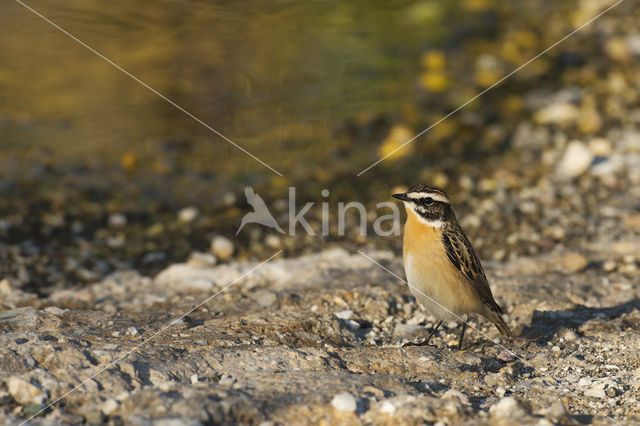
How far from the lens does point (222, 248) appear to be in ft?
25.6

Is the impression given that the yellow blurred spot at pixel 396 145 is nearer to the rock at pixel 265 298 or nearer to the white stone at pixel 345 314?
the rock at pixel 265 298

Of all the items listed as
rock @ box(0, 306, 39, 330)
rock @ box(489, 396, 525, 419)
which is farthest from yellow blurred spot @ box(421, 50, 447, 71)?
rock @ box(489, 396, 525, 419)

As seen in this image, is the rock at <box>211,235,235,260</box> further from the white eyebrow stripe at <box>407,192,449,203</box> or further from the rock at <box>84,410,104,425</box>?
the rock at <box>84,410,104,425</box>

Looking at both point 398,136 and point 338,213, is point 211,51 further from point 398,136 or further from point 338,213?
point 338,213

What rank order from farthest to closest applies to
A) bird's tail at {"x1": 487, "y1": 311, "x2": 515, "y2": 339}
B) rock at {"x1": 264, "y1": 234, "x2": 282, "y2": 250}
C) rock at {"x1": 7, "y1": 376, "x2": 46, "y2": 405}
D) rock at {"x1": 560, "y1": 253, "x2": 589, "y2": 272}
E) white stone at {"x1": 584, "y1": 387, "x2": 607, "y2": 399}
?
rock at {"x1": 264, "y1": 234, "x2": 282, "y2": 250}, rock at {"x1": 560, "y1": 253, "x2": 589, "y2": 272}, bird's tail at {"x1": 487, "y1": 311, "x2": 515, "y2": 339}, white stone at {"x1": 584, "y1": 387, "x2": 607, "y2": 399}, rock at {"x1": 7, "y1": 376, "x2": 46, "y2": 405}

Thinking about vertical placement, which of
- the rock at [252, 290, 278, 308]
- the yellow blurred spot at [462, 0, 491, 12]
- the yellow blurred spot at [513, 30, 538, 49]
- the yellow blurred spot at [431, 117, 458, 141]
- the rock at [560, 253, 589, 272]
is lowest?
the rock at [252, 290, 278, 308]

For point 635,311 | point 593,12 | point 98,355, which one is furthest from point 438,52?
point 98,355

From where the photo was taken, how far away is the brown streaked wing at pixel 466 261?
5723 millimetres

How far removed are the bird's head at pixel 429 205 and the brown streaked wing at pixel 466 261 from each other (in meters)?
0.12

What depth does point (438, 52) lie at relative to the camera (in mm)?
12422

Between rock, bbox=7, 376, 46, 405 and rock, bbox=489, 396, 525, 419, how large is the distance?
2.58 m

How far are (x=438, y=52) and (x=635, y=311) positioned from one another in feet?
24.5

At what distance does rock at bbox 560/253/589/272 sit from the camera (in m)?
7.04

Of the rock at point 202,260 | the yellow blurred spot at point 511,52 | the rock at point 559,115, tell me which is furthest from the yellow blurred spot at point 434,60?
Answer: the rock at point 202,260
